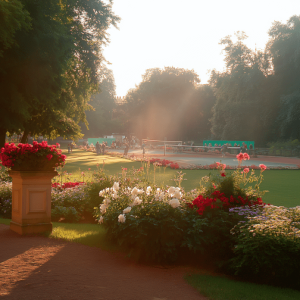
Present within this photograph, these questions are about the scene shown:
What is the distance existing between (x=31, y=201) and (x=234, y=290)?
4257 mm

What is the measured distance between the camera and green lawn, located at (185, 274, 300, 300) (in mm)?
3969

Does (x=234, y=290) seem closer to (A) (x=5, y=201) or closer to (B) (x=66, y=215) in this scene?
(B) (x=66, y=215)

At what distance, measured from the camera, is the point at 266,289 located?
169 inches

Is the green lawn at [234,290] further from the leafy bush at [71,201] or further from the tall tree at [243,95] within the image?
the tall tree at [243,95]

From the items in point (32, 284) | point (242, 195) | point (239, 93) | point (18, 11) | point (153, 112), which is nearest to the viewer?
point (32, 284)

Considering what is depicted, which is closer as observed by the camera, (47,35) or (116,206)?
(116,206)

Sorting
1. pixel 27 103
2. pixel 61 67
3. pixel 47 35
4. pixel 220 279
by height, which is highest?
pixel 47 35

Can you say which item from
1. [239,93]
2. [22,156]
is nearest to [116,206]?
[22,156]

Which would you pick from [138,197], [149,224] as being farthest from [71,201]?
[149,224]

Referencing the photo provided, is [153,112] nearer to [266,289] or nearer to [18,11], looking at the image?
[18,11]

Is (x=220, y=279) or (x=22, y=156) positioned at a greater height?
(x=22, y=156)

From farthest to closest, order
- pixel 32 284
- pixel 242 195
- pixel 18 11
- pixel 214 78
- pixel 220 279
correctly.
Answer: pixel 214 78 → pixel 18 11 → pixel 242 195 → pixel 220 279 → pixel 32 284

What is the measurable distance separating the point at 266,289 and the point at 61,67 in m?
15.4

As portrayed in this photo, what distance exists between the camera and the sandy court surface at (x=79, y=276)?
3.88 metres
